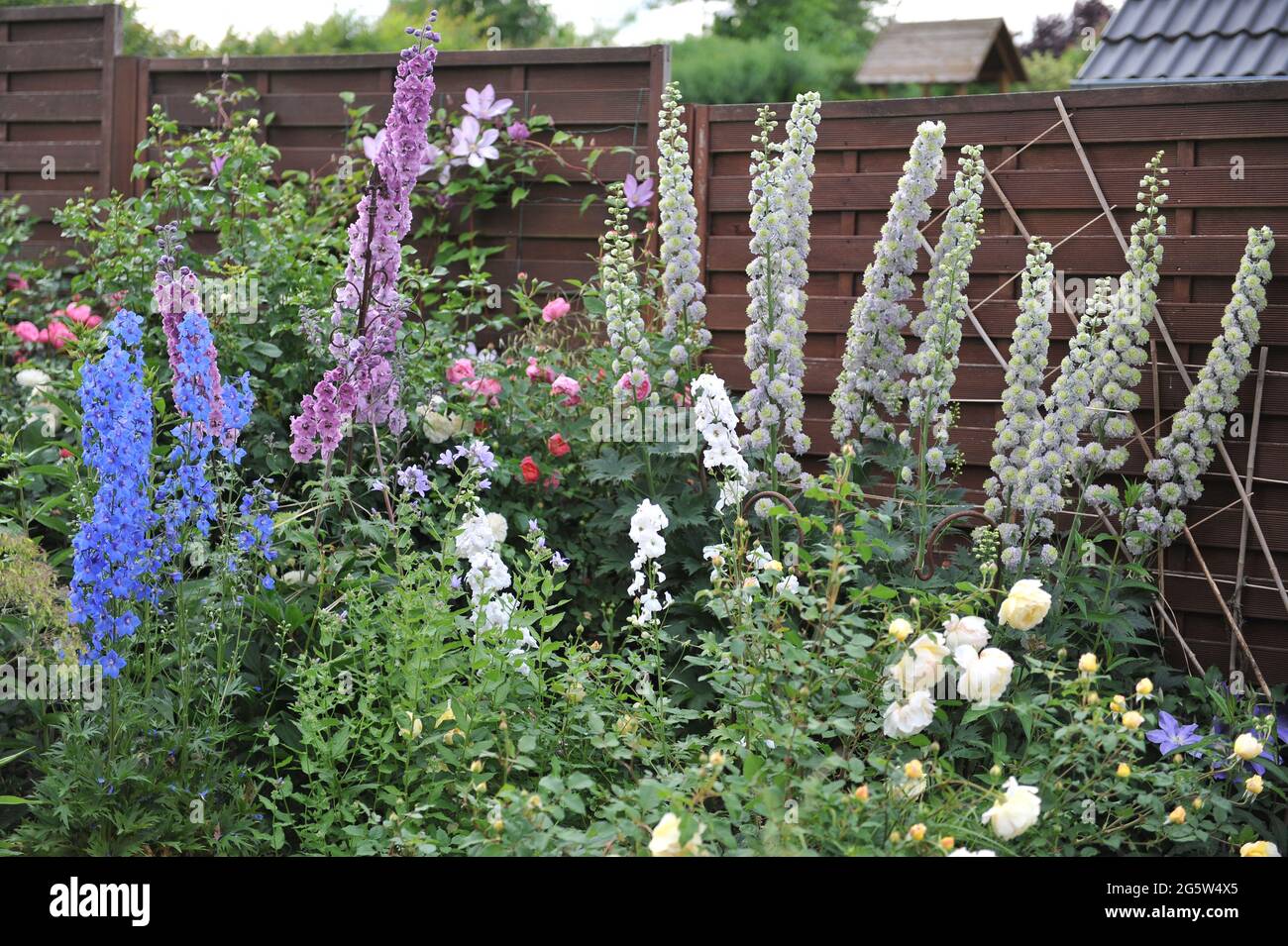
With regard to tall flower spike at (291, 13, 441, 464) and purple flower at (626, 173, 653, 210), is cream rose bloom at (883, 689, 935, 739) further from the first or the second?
purple flower at (626, 173, 653, 210)

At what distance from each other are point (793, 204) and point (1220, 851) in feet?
6.08

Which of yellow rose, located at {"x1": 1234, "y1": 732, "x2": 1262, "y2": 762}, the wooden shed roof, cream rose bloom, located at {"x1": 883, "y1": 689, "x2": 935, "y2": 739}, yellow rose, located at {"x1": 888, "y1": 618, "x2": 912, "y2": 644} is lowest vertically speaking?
yellow rose, located at {"x1": 1234, "y1": 732, "x2": 1262, "y2": 762}

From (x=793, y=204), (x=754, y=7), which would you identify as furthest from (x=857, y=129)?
(x=754, y=7)

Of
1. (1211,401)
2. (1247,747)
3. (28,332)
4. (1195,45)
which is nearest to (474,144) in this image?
(28,332)

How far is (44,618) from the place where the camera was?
101 inches

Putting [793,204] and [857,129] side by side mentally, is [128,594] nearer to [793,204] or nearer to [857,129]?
[793,204]

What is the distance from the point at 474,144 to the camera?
5133 mm

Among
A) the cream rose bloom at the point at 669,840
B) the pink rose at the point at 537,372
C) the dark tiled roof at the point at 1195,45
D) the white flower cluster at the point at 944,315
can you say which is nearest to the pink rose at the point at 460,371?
the pink rose at the point at 537,372

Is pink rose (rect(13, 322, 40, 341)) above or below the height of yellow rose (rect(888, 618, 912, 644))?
above

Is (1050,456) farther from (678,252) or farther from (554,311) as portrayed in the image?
(554,311)

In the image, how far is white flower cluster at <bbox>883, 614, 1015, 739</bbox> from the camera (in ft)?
6.95

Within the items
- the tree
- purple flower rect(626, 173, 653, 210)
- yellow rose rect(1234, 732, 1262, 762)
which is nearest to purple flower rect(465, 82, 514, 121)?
purple flower rect(626, 173, 653, 210)

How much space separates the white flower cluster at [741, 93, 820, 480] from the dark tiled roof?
295 cm
